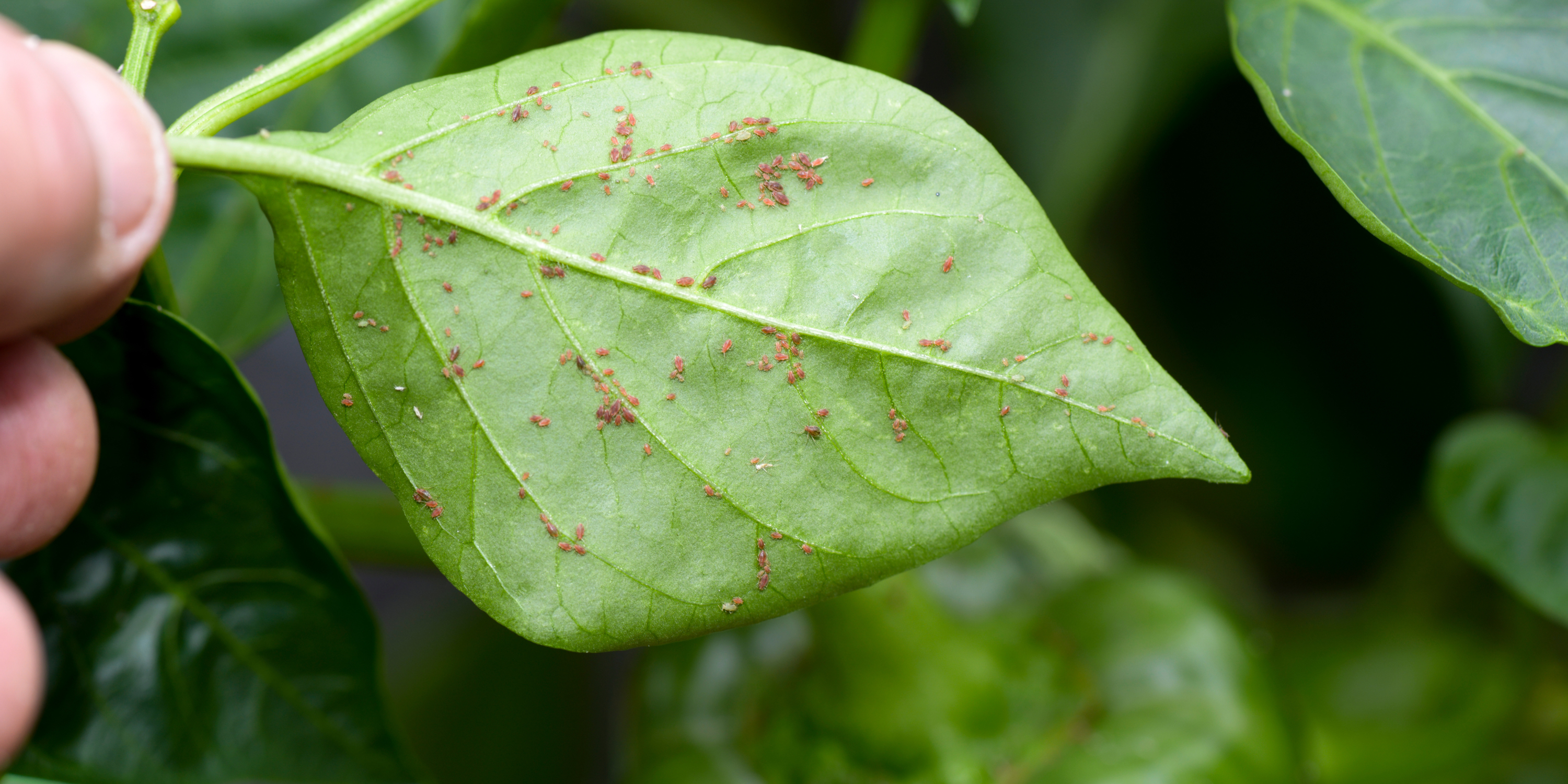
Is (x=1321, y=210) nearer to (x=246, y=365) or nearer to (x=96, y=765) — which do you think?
(x=96, y=765)

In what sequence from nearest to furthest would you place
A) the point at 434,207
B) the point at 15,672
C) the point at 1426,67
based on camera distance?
1. the point at 15,672
2. the point at 434,207
3. the point at 1426,67

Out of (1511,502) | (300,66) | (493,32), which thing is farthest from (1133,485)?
(300,66)

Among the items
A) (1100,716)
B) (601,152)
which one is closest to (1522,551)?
(1100,716)

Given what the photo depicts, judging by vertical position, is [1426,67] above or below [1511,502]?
above

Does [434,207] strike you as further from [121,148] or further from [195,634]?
[195,634]

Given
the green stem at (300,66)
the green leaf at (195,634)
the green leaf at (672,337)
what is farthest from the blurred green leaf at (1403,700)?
the green stem at (300,66)

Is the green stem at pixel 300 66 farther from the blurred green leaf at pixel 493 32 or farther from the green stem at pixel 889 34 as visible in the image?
the green stem at pixel 889 34
